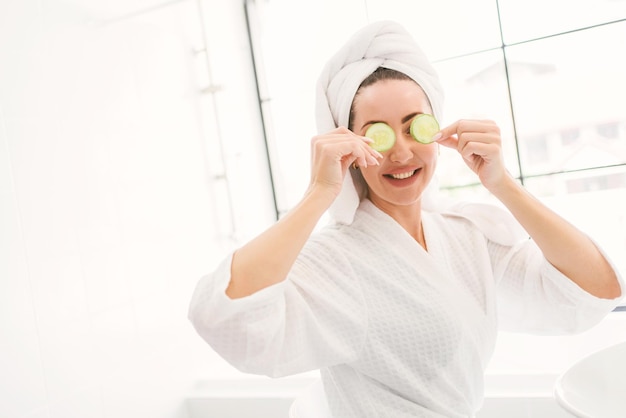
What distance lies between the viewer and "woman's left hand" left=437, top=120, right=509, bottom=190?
1065 mm

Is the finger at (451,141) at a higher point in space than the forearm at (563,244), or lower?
higher

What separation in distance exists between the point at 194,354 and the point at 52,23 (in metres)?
1.51

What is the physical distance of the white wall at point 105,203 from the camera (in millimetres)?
1657

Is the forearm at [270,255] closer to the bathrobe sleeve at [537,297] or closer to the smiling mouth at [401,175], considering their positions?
the smiling mouth at [401,175]

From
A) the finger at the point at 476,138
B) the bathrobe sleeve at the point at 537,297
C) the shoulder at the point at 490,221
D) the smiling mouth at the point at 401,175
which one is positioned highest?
the finger at the point at 476,138

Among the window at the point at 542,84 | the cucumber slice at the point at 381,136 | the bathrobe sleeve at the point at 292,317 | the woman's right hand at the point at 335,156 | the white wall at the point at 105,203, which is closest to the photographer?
the bathrobe sleeve at the point at 292,317

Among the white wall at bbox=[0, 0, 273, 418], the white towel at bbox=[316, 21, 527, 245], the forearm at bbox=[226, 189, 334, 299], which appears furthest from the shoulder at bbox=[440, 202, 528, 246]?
the white wall at bbox=[0, 0, 273, 418]

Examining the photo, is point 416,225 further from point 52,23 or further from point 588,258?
point 52,23

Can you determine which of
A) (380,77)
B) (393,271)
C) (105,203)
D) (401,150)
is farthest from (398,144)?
(105,203)

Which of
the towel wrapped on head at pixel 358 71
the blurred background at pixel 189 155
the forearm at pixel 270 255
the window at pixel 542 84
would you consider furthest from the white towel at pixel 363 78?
the window at pixel 542 84

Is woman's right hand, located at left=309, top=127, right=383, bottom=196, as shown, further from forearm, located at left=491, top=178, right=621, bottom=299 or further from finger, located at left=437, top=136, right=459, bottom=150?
forearm, located at left=491, top=178, right=621, bottom=299

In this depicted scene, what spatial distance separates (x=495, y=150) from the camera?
107cm

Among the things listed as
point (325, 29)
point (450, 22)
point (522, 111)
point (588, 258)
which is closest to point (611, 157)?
point (522, 111)

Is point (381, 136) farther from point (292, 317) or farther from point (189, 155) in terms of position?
point (189, 155)
